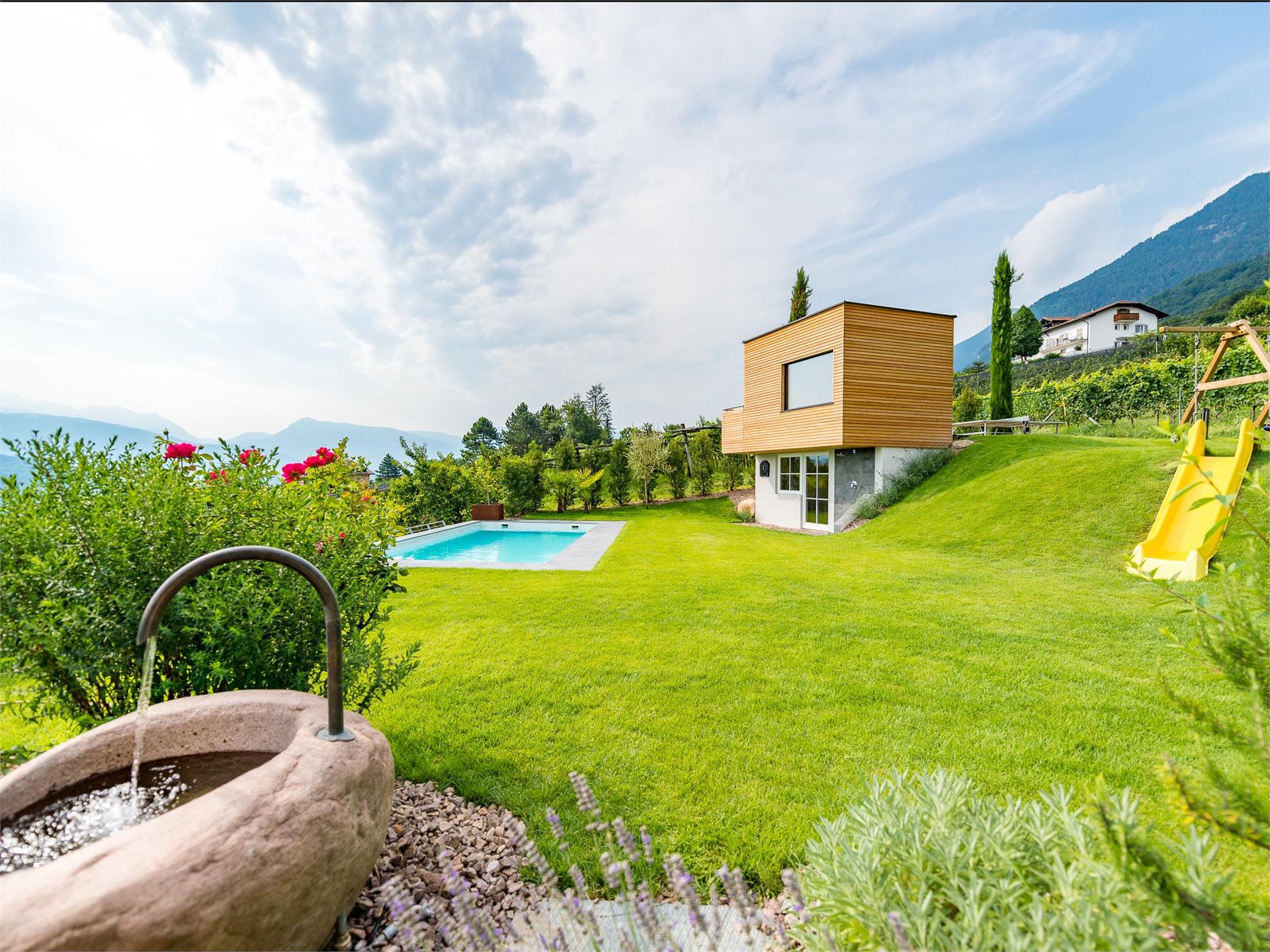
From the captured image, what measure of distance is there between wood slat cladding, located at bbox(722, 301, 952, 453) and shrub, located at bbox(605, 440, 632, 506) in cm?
900

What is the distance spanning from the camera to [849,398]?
11.9 meters

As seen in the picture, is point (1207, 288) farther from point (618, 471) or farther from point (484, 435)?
point (484, 435)

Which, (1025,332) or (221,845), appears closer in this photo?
(221,845)

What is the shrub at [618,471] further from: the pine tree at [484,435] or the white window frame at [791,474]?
the pine tree at [484,435]

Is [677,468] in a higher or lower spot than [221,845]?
higher

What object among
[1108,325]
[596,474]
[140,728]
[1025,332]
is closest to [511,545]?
[596,474]

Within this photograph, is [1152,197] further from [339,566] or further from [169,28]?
[339,566]

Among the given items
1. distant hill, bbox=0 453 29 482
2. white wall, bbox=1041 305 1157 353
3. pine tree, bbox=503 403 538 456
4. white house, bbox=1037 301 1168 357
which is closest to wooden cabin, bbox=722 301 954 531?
distant hill, bbox=0 453 29 482

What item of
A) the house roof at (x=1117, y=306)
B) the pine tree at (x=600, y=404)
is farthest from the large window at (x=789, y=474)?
the house roof at (x=1117, y=306)

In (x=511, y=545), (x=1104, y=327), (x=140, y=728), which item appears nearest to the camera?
(x=140, y=728)

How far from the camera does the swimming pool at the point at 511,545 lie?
9.57 meters

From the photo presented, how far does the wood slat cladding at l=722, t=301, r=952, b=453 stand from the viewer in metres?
11.9

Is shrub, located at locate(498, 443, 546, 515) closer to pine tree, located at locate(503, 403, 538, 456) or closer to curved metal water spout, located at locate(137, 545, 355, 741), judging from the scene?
curved metal water spout, located at locate(137, 545, 355, 741)

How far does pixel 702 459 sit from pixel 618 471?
397 cm
